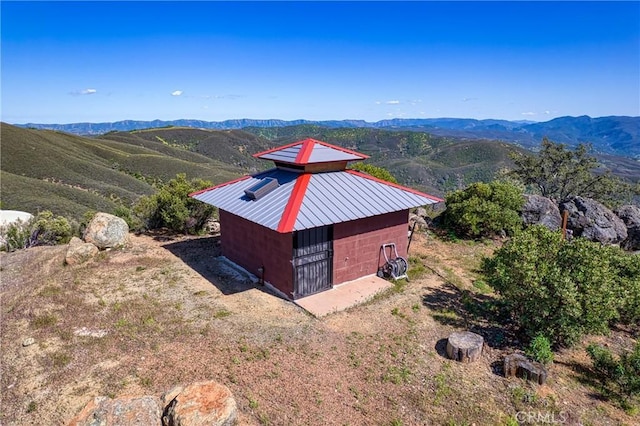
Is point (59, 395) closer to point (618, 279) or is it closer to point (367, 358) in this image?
point (367, 358)

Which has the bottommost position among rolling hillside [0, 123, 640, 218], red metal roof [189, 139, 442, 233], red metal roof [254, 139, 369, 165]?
rolling hillside [0, 123, 640, 218]

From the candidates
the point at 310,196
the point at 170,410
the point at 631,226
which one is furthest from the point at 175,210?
the point at 631,226

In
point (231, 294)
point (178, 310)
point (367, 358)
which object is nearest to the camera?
point (367, 358)

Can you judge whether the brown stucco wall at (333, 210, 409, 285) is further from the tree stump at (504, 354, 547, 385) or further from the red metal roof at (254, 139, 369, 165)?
the tree stump at (504, 354, 547, 385)

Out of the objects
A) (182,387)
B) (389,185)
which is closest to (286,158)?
(389,185)

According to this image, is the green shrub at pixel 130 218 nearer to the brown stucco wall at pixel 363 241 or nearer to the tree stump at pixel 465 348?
the brown stucco wall at pixel 363 241

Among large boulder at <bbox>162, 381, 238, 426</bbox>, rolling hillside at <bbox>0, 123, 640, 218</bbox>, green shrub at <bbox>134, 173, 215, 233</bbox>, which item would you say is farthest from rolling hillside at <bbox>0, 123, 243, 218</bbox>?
large boulder at <bbox>162, 381, 238, 426</bbox>
